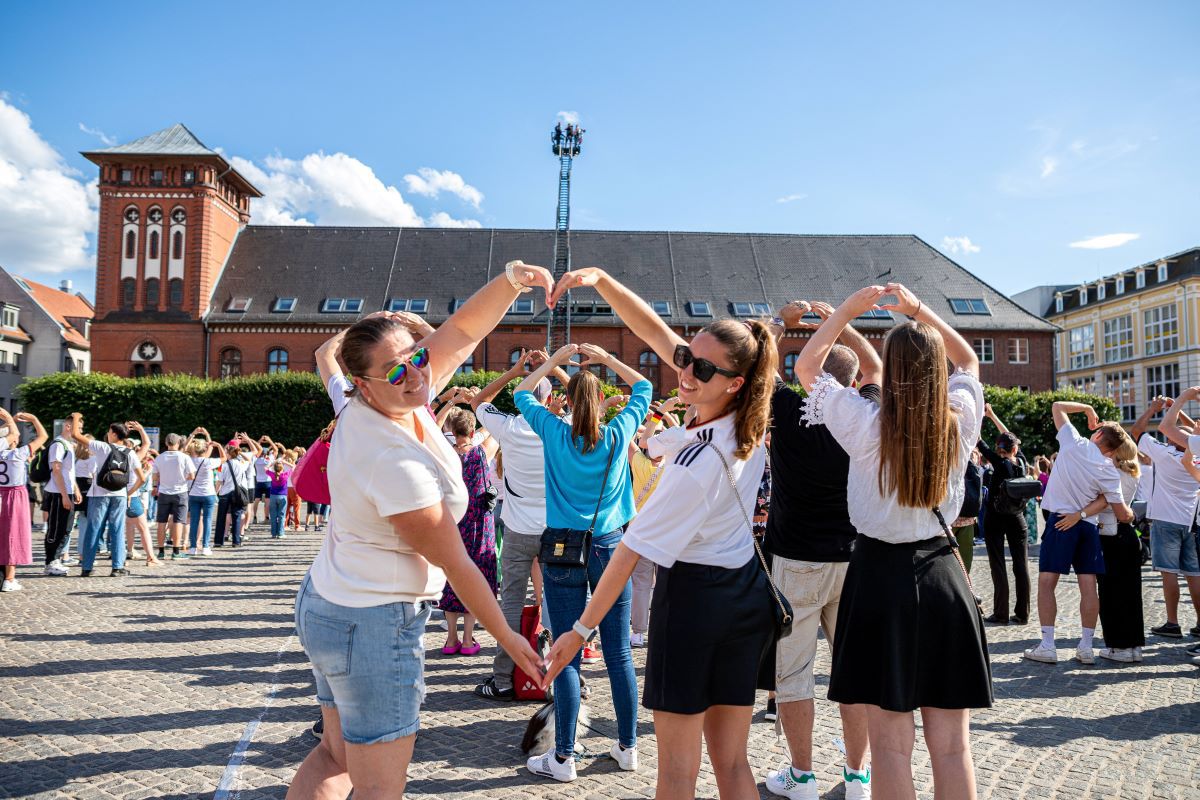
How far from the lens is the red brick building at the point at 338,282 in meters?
44.7

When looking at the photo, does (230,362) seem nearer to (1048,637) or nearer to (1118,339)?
(1048,637)

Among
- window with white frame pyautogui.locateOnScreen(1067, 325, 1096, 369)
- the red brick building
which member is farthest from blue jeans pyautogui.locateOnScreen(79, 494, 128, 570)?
window with white frame pyautogui.locateOnScreen(1067, 325, 1096, 369)

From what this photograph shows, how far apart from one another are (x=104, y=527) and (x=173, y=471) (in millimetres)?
1618

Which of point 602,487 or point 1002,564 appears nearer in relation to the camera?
point 602,487

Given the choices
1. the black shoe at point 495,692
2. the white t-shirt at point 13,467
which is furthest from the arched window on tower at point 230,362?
the black shoe at point 495,692

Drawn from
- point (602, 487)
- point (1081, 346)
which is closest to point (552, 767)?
point (602, 487)

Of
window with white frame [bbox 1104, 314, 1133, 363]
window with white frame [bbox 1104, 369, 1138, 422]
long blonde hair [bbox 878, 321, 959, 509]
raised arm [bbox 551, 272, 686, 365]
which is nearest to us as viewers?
long blonde hair [bbox 878, 321, 959, 509]

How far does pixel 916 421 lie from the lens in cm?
310

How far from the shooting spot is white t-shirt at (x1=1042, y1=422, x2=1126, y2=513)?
7316 millimetres

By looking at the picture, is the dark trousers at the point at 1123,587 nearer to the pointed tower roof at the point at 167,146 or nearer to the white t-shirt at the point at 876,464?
the white t-shirt at the point at 876,464

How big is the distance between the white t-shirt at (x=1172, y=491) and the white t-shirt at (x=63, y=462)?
13805 mm

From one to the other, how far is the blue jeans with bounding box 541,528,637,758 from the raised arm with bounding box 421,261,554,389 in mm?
1964

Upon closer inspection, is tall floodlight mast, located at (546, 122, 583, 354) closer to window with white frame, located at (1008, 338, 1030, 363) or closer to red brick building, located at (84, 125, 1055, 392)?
red brick building, located at (84, 125, 1055, 392)

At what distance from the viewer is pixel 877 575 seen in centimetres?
323
